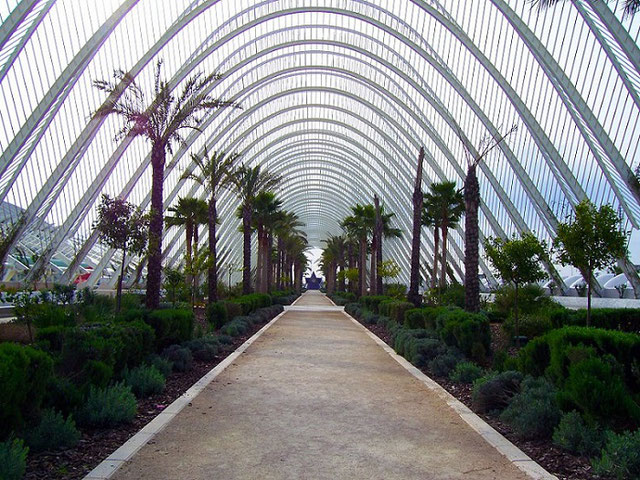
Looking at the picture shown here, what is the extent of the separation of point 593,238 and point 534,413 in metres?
9.26

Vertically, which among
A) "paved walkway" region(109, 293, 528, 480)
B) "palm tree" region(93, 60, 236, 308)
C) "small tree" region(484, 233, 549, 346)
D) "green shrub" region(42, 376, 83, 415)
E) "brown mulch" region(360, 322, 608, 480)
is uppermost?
"palm tree" region(93, 60, 236, 308)

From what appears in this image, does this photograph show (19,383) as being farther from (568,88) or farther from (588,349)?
(568,88)

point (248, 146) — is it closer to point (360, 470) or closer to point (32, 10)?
point (32, 10)

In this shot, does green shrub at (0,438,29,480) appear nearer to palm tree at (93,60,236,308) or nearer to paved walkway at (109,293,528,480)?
paved walkway at (109,293,528,480)

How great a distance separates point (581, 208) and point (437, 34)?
17442mm

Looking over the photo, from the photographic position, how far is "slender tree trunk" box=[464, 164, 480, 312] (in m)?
17.5

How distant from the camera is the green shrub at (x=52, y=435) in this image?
5.34 meters

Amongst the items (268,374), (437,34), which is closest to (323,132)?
(437,34)

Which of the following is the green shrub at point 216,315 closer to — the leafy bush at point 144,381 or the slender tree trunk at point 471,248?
the slender tree trunk at point 471,248

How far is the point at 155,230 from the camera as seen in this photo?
16.7m

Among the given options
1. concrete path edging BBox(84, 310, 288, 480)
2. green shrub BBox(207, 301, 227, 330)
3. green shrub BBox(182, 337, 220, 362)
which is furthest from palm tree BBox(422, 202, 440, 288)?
concrete path edging BBox(84, 310, 288, 480)

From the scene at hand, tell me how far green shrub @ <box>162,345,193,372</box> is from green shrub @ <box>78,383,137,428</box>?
3.64 m

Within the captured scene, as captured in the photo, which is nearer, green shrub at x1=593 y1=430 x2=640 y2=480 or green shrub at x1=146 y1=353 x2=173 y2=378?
green shrub at x1=593 y1=430 x2=640 y2=480

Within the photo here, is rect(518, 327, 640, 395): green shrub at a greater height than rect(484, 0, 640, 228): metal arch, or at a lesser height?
lesser
